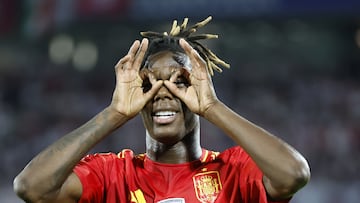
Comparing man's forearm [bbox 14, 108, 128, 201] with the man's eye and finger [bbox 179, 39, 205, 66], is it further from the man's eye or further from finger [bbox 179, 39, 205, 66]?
finger [bbox 179, 39, 205, 66]

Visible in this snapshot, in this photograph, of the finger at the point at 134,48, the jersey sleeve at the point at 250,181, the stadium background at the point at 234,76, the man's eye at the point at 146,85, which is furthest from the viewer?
the stadium background at the point at 234,76

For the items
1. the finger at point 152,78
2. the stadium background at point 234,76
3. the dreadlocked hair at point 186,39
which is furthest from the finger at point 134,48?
the stadium background at point 234,76

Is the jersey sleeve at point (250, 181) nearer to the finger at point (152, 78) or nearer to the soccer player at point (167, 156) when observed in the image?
the soccer player at point (167, 156)

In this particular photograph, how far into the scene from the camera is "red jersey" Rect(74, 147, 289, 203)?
3422 millimetres

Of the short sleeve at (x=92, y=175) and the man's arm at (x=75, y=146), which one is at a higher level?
the man's arm at (x=75, y=146)

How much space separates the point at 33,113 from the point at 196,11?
3.29 m

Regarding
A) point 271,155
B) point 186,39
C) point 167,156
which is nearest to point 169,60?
point 186,39

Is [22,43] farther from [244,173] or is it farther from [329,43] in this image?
[244,173]

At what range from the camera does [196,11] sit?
12945 millimetres

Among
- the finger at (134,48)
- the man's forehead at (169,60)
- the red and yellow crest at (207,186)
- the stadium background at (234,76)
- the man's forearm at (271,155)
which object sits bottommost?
the stadium background at (234,76)

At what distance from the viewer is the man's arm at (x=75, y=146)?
3.22m

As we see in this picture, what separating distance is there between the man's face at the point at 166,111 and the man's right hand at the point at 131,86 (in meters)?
0.06

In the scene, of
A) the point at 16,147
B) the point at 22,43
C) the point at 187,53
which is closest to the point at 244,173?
the point at 187,53

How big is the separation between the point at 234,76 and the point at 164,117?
12.3m
